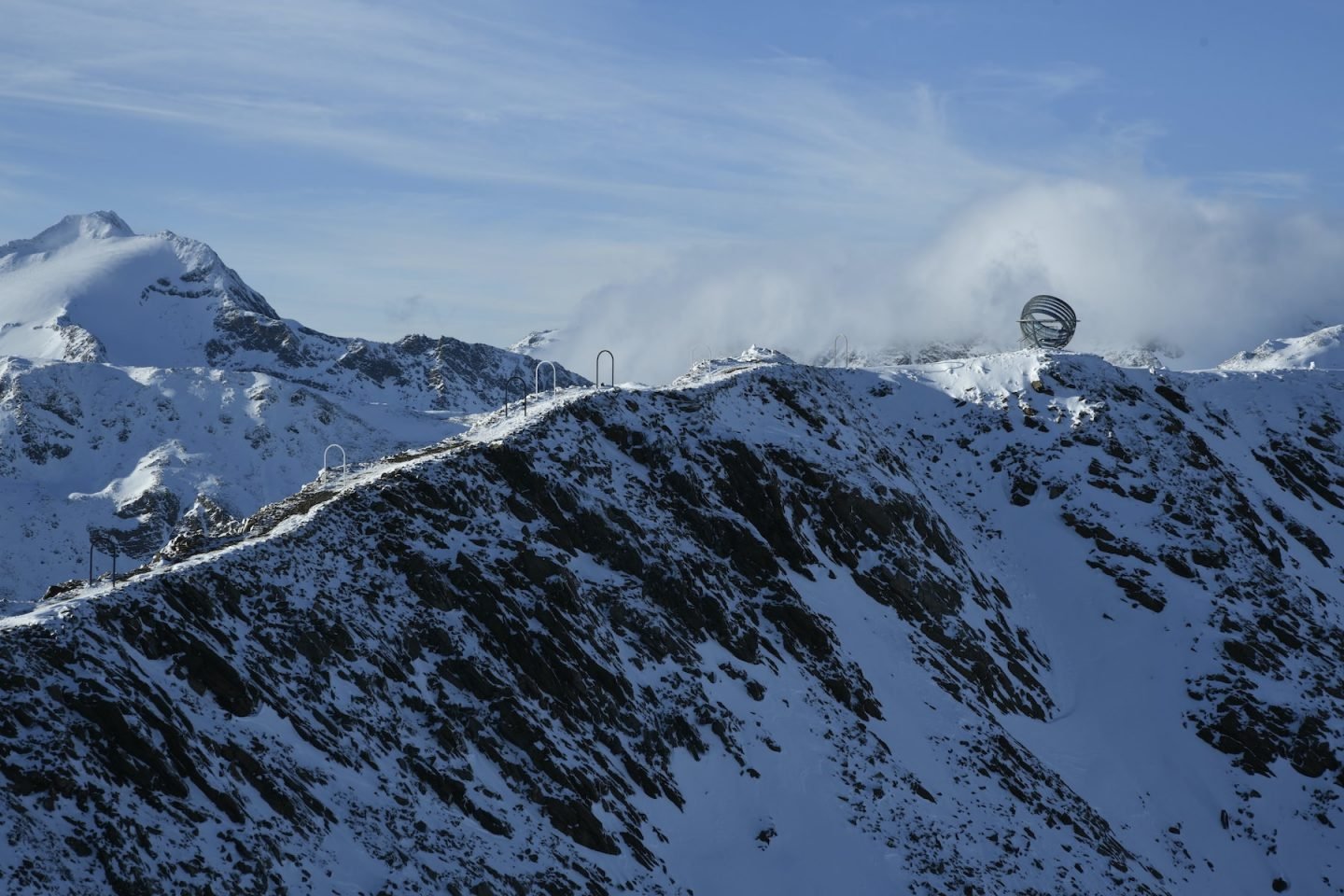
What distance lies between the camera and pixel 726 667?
59.9m

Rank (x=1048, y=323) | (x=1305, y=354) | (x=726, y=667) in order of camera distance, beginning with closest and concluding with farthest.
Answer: (x=726, y=667) → (x=1048, y=323) → (x=1305, y=354)

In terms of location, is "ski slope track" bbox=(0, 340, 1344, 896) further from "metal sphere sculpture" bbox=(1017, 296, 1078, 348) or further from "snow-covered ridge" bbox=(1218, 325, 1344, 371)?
"snow-covered ridge" bbox=(1218, 325, 1344, 371)

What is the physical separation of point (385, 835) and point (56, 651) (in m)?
10.3

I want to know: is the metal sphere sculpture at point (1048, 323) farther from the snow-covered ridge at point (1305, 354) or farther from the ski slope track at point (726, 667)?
the snow-covered ridge at point (1305, 354)

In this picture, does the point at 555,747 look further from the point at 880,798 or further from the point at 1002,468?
the point at 1002,468

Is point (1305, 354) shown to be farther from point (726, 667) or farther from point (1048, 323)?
point (726, 667)

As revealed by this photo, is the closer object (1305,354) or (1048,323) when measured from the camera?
(1048,323)

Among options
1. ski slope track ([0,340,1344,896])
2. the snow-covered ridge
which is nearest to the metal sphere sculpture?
ski slope track ([0,340,1344,896])

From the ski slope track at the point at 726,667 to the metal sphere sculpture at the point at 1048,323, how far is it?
1113 centimetres

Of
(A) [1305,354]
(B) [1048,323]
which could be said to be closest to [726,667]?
(B) [1048,323]

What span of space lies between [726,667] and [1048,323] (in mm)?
68505

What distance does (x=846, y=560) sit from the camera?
75688mm

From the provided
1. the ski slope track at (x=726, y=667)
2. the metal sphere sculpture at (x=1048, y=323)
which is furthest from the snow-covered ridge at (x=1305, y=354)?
the ski slope track at (x=726, y=667)

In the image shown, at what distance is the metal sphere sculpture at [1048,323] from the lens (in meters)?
118
